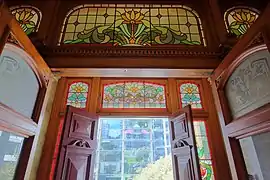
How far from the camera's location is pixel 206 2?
233cm

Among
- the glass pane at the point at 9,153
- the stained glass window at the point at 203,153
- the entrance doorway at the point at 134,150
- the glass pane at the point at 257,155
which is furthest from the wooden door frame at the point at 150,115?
the entrance doorway at the point at 134,150

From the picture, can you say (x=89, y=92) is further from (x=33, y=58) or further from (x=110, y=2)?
(x=33, y=58)

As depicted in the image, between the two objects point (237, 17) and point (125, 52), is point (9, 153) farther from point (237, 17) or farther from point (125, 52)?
point (237, 17)

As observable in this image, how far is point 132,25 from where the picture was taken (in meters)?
2.20

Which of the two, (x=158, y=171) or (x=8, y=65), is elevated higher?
(x=8, y=65)

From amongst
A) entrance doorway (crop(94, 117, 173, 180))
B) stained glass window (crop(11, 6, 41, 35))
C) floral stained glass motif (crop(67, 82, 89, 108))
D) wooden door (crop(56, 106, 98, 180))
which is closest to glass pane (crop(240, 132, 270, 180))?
wooden door (crop(56, 106, 98, 180))

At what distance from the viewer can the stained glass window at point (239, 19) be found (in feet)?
6.48

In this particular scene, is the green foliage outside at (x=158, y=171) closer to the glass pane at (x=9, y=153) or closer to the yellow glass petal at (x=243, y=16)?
the yellow glass petal at (x=243, y=16)

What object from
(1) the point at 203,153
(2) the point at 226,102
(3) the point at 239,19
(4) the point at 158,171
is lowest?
(4) the point at 158,171

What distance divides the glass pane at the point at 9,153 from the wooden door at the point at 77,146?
2.09 ft

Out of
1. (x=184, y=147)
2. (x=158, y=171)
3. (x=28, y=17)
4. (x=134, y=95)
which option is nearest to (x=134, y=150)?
(x=158, y=171)

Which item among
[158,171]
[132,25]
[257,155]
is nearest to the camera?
[257,155]

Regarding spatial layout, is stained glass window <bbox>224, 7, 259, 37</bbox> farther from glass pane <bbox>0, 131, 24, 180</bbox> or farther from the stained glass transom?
glass pane <bbox>0, 131, 24, 180</bbox>

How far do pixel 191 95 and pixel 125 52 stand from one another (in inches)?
65.6
